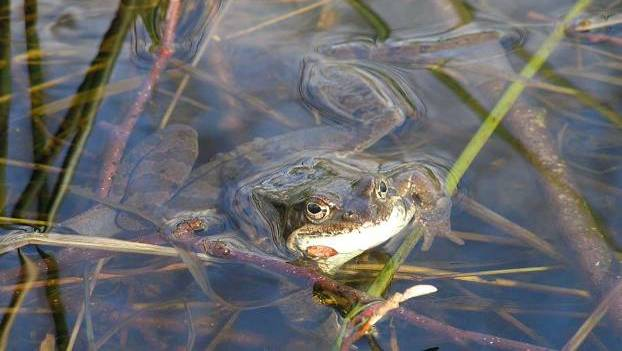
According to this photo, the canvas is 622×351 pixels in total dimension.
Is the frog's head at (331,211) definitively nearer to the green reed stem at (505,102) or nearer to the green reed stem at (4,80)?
the green reed stem at (505,102)

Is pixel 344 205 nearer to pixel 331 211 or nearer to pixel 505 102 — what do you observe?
pixel 331 211

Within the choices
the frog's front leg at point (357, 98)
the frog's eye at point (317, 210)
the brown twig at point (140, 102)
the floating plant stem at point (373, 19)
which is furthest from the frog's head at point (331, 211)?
the floating plant stem at point (373, 19)

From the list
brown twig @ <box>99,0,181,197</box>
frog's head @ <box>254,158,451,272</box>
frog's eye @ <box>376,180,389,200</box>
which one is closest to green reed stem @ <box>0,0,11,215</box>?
brown twig @ <box>99,0,181,197</box>

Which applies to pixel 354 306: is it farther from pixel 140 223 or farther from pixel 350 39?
pixel 350 39

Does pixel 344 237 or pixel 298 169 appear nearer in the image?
pixel 344 237

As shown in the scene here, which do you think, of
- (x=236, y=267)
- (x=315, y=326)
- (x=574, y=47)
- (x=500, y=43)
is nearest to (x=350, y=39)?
(x=500, y=43)

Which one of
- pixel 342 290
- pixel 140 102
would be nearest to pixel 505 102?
pixel 342 290
